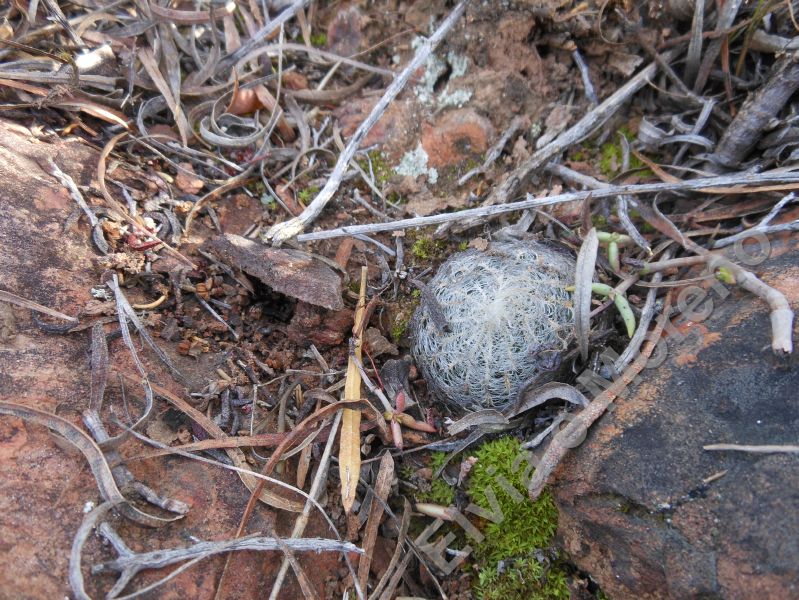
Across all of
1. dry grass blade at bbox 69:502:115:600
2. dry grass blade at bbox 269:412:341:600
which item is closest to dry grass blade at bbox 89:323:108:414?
dry grass blade at bbox 69:502:115:600

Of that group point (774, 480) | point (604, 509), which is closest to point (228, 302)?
point (604, 509)

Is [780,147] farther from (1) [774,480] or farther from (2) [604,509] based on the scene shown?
(2) [604,509]

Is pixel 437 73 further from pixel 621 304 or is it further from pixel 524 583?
pixel 524 583

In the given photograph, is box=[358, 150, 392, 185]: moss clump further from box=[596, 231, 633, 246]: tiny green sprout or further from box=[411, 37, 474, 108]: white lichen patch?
box=[596, 231, 633, 246]: tiny green sprout

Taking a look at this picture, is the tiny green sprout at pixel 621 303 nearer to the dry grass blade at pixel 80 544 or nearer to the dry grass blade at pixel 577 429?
the dry grass blade at pixel 577 429

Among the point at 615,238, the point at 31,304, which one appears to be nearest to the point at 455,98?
the point at 615,238
